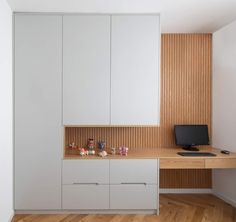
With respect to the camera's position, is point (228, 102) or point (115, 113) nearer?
point (115, 113)

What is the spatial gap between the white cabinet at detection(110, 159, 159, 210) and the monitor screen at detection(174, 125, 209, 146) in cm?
76

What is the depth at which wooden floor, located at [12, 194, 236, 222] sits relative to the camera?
303 cm

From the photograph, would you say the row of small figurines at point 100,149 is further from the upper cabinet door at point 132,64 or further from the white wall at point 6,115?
the white wall at point 6,115

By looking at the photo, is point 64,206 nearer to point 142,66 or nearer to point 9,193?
point 9,193

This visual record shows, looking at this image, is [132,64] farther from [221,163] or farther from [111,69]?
[221,163]

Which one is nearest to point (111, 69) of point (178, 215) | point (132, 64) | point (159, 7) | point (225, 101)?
point (132, 64)

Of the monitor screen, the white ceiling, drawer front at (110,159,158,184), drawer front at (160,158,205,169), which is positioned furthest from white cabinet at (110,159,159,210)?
the white ceiling

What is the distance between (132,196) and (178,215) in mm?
625

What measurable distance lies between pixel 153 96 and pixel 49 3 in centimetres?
165

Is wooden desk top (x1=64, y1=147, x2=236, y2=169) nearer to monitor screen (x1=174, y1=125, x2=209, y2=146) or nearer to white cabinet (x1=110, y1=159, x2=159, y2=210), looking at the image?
white cabinet (x1=110, y1=159, x2=159, y2=210)

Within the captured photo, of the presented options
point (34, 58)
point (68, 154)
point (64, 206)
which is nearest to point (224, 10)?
point (34, 58)

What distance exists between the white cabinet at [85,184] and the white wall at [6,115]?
629mm

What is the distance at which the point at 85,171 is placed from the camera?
314cm

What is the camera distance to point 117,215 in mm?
3148
